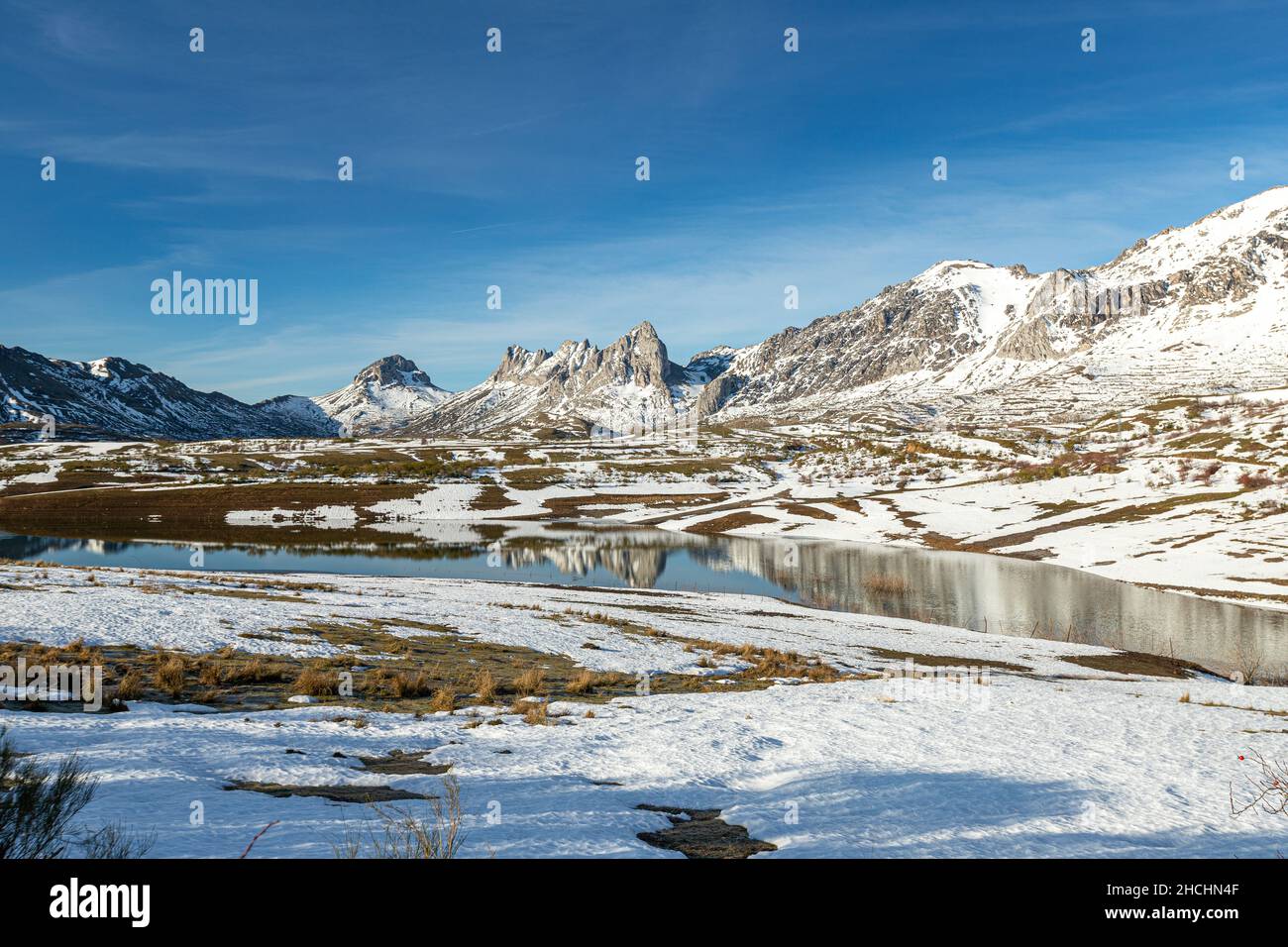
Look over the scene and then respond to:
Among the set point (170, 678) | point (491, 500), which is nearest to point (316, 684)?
point (170, 678)

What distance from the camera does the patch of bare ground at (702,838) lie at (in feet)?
27.2

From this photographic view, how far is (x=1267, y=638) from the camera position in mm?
44375

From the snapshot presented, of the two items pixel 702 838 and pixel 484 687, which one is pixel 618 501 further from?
pixel 702 838

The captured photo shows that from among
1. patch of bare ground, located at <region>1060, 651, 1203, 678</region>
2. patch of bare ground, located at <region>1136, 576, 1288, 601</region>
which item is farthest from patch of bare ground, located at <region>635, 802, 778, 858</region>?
patch of bare ground, located at <region>1136, 576, 1288, 601</region>

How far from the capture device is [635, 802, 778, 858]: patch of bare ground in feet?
27.2

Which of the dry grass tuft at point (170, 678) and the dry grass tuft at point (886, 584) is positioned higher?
the dry grass tuft at point (170, 678)

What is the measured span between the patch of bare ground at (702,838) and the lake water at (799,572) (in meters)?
42.3

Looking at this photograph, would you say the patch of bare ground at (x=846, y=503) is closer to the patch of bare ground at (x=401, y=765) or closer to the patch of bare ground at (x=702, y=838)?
the patch of bare ground at (x=401, y=765)

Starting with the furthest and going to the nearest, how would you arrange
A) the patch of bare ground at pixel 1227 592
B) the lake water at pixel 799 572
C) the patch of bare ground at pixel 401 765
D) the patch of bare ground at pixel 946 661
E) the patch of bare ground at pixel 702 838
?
the patch of bare ground at pixel 1227 592 < the lake water at pixel 799 572 < the patch of bare ground at pixel 946 661 < the patch of bare ground at pixel 401 765 < the patch of bare ground at pixel 702 838

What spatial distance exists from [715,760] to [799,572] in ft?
208

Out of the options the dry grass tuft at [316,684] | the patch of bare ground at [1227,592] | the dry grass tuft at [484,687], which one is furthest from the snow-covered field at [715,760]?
the patch of bare ground at [1227,592]

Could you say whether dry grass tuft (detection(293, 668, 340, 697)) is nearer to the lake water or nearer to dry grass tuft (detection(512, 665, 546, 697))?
dry grass tuft (detection(512, 665, 546, 697))

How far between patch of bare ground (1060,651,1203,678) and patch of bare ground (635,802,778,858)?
3266cm
